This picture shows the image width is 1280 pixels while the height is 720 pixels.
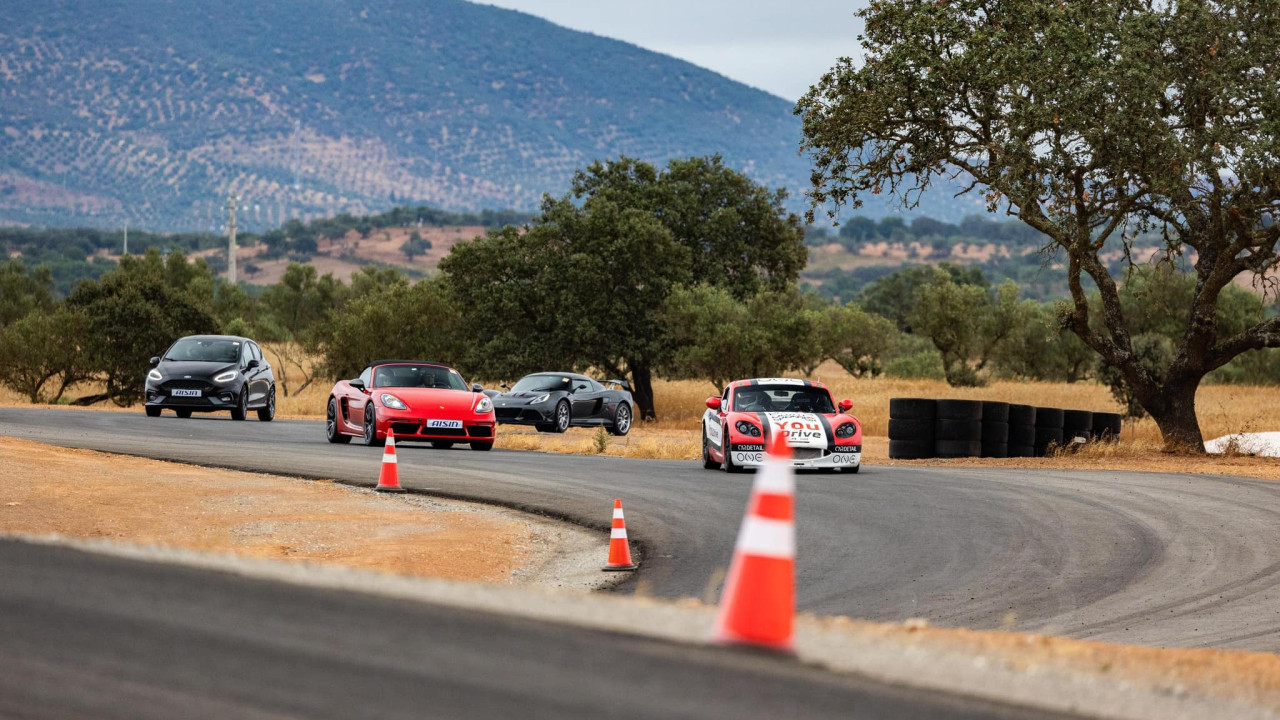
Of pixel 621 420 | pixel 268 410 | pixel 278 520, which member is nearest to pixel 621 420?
pixel 621 420

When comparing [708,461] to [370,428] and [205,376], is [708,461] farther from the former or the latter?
[205,376]

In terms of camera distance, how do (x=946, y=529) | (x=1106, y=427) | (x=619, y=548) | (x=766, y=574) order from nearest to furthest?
(x=766, y=574) → (x=619, y=548) → (x=946, y=529) → (x=1106, y=427)

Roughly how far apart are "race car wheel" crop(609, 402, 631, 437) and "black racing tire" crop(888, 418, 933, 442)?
421 inches

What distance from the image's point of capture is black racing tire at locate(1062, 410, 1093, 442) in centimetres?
2902

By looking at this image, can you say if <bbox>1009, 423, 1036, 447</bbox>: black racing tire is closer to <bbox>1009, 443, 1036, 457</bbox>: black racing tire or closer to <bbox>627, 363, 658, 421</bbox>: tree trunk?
<bbox>1009, 443, 1036, 457</bbox>: black racing tire

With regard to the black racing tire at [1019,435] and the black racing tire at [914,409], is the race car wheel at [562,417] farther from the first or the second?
the black racing tire at [1019,435]

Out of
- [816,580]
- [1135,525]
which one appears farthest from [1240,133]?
[816,580]

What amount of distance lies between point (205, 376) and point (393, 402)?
334 inches

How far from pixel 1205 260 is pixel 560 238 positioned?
25822 mm

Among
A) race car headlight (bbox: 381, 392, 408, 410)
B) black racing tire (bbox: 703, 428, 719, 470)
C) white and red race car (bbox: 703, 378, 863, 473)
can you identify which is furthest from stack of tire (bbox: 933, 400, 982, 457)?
race car headlight (bbox: 381, 392, 408, 410)

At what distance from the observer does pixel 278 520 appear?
46.8ft

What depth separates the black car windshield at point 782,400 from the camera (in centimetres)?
2208

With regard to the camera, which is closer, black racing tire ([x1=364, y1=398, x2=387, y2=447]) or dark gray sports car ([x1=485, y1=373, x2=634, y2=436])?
black racing tire ([x1=364, y1=398, x2=387, y2=447])

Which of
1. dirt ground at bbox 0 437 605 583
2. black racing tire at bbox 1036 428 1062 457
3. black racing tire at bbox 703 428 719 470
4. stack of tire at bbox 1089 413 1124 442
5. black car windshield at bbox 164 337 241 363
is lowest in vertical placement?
dirt ground at bbox 0 437 605 583
